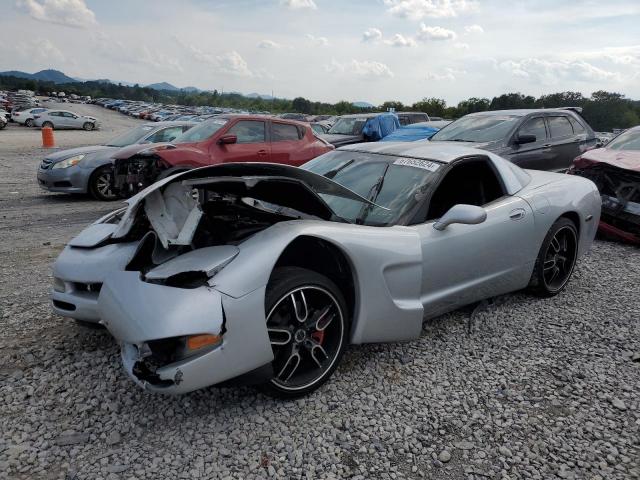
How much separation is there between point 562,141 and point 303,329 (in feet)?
23.9

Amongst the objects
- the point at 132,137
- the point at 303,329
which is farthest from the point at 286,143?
the point at 303,329

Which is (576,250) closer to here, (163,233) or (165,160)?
(163,233)

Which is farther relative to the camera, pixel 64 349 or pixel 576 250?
pixel 576 250

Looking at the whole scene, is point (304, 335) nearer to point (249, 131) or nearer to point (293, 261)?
point (293, 261)

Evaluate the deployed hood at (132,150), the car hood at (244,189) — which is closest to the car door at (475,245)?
the car hood at (244,189)

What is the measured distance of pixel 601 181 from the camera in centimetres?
639

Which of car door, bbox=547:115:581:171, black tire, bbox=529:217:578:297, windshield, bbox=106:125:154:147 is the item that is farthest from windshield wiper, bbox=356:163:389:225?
windshield, bbox=106:125:154:147

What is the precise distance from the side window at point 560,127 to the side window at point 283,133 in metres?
4.38

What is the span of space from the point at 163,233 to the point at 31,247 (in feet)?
12.6

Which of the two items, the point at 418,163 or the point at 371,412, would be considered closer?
the point at 371,412

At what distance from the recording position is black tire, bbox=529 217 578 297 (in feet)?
13.4

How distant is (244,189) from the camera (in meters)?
2.92

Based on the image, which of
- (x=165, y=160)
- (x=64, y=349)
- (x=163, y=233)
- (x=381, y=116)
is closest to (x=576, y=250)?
(x=163, y=233)

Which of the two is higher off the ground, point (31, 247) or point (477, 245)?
point (477, 245)
